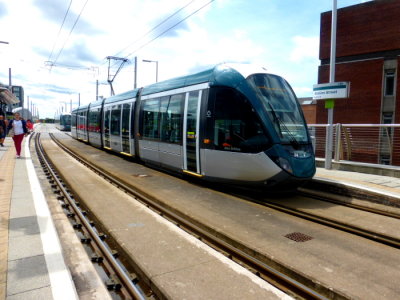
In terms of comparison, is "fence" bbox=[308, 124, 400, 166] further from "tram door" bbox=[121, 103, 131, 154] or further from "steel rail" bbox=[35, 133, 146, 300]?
"steel rail" bbox=[35, 133, 146, 300]

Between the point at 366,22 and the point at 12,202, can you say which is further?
the point at 366,22

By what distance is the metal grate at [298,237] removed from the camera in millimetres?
4652

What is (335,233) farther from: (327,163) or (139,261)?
(327,163)

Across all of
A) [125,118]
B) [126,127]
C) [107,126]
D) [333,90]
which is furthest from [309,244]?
[107,126]

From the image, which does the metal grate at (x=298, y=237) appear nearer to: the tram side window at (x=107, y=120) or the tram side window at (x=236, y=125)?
the tram side window at (x=236, y=125)

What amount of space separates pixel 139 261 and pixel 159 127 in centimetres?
682

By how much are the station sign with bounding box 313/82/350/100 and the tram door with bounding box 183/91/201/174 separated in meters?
4.83

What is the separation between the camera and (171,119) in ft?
31.1

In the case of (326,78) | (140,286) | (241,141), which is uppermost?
(326,78)

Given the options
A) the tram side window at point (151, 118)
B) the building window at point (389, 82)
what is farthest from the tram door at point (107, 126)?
the building window at point (389, 82)

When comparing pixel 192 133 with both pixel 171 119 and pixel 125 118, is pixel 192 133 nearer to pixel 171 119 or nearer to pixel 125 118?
pixel 171 119

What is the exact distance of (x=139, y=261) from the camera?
379 cm

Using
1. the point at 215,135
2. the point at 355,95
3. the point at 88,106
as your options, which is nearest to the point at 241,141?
the point at 215,135

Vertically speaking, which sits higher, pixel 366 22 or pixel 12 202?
pixel 366 22
